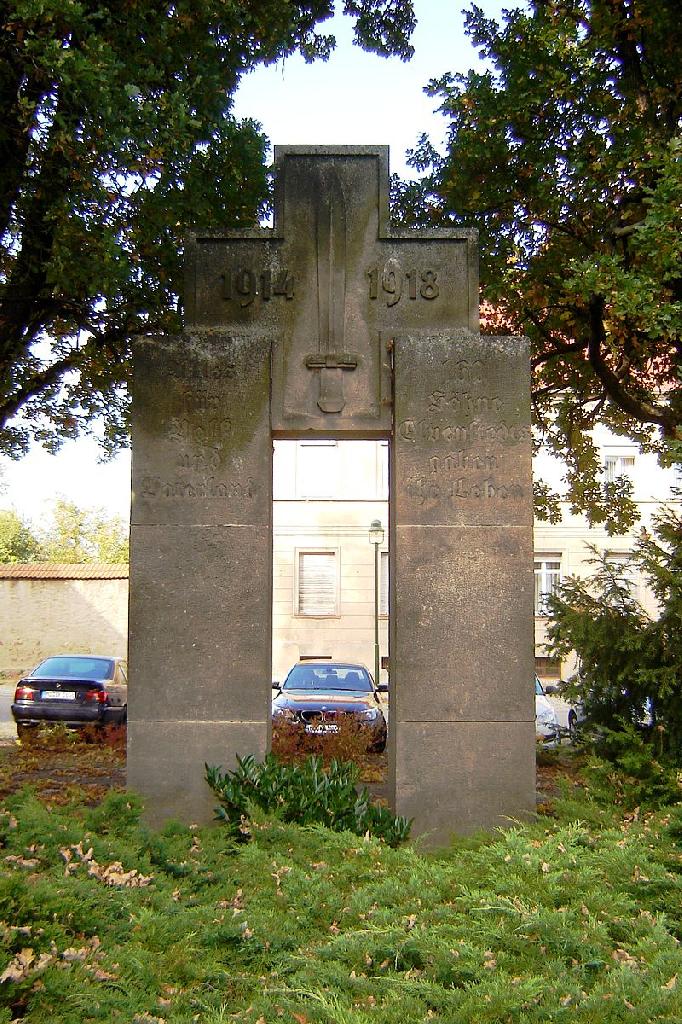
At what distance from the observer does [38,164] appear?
349 inches

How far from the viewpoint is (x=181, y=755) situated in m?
8.00

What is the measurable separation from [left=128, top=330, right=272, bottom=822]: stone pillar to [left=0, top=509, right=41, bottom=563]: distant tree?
5083cm

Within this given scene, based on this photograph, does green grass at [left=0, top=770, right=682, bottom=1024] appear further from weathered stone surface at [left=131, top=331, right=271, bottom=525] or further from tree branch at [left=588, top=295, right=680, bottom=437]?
tree branch at [left=588, top=295, right=680, bottom=437]

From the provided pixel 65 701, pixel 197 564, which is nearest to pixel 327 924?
pixel 197 564

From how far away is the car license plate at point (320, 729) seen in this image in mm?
12304

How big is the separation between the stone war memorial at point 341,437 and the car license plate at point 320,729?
4.06 metres

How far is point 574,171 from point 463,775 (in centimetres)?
663

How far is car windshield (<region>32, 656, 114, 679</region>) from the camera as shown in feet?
54.8

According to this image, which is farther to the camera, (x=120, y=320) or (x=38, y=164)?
(x=120, y=320)

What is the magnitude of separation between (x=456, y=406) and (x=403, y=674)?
2.16 meters

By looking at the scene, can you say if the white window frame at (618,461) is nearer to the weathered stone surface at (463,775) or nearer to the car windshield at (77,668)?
the car windshield at (77,668)

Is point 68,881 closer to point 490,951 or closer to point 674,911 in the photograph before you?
point 490,951

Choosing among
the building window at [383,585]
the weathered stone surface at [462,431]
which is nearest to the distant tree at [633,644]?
the weathered stone surface at [462,431]

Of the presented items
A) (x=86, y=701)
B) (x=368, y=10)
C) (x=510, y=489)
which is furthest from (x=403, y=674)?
(x=86, y=701)
